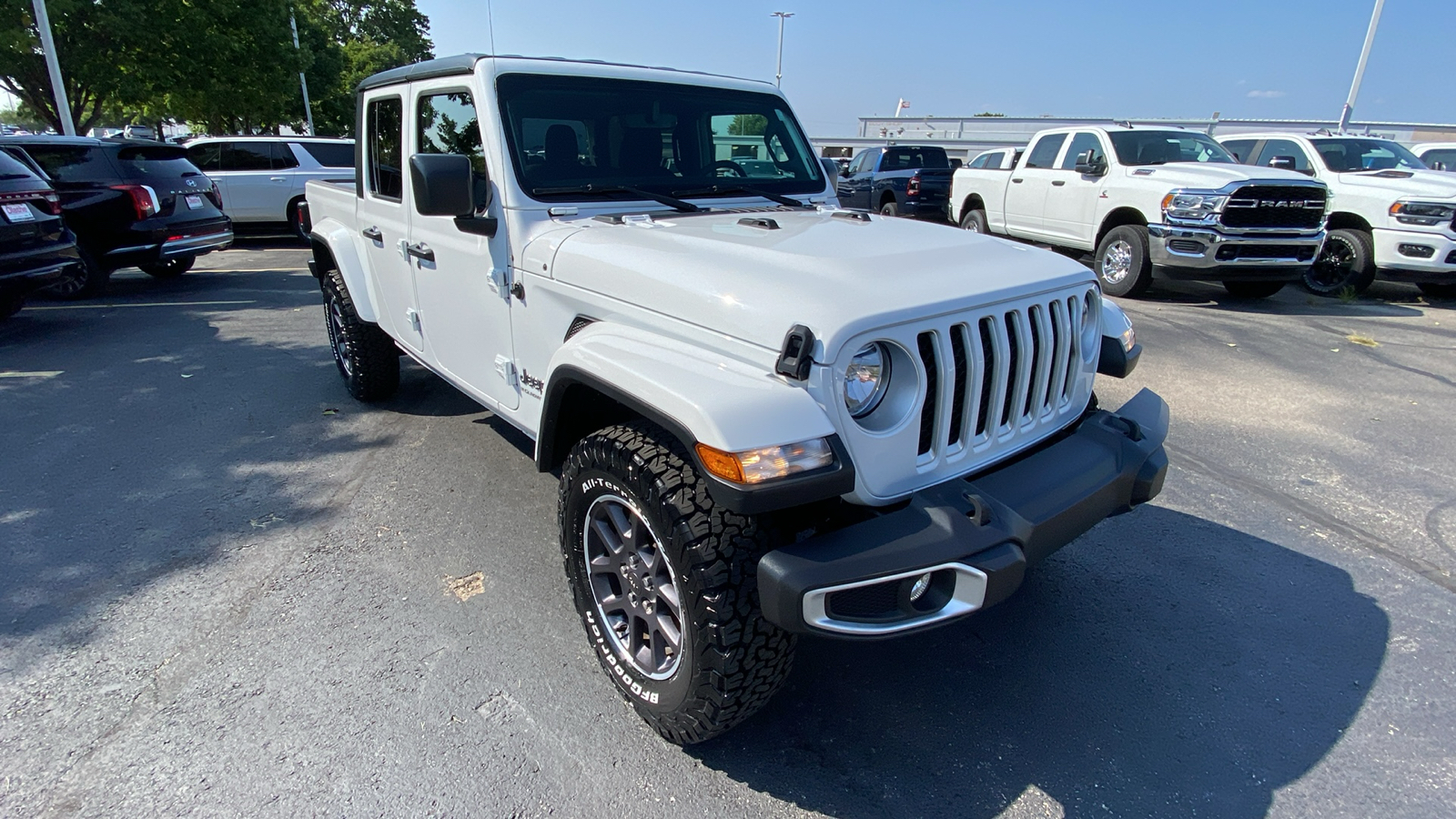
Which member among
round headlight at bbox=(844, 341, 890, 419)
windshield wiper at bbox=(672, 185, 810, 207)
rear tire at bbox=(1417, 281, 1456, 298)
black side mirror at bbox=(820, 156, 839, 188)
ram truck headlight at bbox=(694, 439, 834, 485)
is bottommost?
rear tire at bbox=(1417, 281, 1456, 298)

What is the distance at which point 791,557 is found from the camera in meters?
1.83

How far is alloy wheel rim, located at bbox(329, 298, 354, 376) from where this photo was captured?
16.3 ft

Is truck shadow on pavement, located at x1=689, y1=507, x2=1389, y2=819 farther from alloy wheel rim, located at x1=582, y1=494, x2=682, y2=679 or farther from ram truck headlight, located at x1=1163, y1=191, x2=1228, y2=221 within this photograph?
ram truck headlight, located at x1=1163, y1=191, x2=1228, y2=221

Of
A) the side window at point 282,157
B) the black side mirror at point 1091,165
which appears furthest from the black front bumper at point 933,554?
the side window at point 282,157

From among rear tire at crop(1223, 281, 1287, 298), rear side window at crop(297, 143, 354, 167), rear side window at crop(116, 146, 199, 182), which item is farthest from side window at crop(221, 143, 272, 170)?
rear tire at crop(1223, 281, 1287, 298)

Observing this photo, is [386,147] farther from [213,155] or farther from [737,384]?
[213,155]

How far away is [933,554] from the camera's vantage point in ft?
6.07

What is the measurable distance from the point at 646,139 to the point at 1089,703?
2820 mm

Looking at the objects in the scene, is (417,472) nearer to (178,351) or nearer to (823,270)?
(823,270)

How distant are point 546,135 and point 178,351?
5.09 metres

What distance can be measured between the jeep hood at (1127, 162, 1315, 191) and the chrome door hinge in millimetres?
7879

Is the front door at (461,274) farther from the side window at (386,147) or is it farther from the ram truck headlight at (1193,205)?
the ram truck headlight at (1193,205)

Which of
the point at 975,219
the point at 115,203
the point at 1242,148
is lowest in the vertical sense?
the point at 975,219

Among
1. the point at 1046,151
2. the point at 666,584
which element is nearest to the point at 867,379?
the point at 666,584
